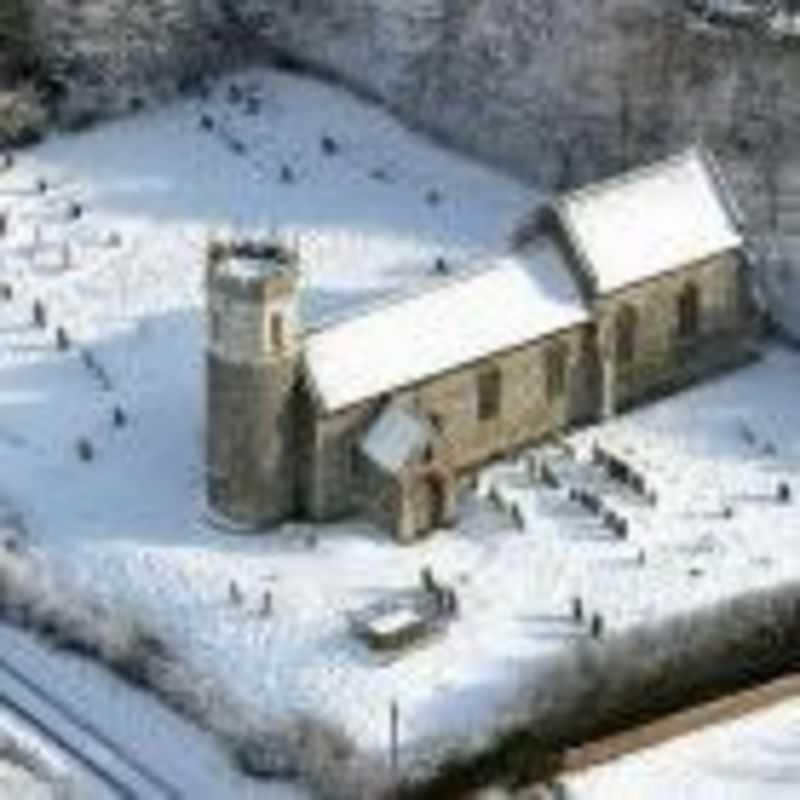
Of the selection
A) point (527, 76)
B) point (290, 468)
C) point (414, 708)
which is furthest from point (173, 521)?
point (527, 76)

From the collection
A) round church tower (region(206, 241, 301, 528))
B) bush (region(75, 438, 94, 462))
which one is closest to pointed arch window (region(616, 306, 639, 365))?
round church tower (region(206, 241, 301, 528))

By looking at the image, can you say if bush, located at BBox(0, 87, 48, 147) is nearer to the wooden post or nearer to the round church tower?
the round church tower

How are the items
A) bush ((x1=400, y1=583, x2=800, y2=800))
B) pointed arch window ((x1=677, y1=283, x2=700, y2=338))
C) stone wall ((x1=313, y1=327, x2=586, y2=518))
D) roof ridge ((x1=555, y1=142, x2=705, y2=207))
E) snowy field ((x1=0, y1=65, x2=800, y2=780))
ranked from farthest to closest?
1. pointed arch window ((x1=677, y1=283, x2=700, y2=338))
2. roof ridge ((x1=555, y1=142, x2=705, y2=207))
3. stone wall ((x1=313, y1=327, x2=586, y2=518))
4. snowy field ((x1=0, y1=65, x2=800, y2=780))
5. bush ((x1=400, y1=583, x2=800, y2=800))

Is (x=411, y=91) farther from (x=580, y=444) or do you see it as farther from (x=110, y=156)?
(x=580, y=444)

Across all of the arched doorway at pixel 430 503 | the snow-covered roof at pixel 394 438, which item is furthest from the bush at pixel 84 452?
the arched doorway at pixel 430 503

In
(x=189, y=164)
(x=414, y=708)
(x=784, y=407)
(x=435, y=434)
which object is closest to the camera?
(x=414, y=708)

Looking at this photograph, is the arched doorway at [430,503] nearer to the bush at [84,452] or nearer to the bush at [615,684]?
the bush at [615,684]
